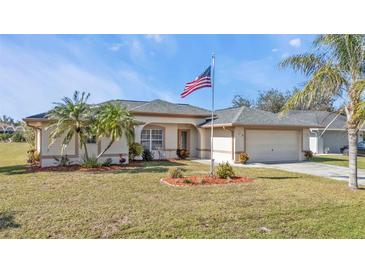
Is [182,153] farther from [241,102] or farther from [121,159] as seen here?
[241,102]

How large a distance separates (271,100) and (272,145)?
1496 inches

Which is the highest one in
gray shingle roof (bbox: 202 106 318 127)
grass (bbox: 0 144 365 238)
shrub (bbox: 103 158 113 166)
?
gray shingle roof (bbox: 202 106 318 127)

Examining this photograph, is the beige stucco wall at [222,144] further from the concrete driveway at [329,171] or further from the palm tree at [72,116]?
the palm tree at [72,116]

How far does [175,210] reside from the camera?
6699 mm

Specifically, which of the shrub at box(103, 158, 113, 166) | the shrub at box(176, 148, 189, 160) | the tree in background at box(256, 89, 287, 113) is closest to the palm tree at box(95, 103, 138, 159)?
the shrub at box(103, 158, 113, 166)

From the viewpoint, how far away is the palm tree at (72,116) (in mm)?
13594

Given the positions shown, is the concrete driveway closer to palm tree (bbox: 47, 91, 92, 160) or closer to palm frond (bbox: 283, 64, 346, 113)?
palm frond (bbox: 283, 64, 346, 113)

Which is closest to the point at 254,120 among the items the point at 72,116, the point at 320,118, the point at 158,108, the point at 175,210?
the point at 158,108

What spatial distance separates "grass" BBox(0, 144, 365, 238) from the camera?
17.4ft

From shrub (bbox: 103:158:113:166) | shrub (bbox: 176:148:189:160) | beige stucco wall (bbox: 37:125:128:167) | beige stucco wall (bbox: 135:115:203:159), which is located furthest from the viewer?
shrub (bbox: 176:148:189:160)

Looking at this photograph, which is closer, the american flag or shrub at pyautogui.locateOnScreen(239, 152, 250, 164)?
the american flag

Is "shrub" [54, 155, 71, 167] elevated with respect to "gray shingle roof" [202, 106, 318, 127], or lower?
lower

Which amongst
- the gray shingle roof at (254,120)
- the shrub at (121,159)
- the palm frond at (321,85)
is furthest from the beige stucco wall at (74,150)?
the palm frond at (321,85)

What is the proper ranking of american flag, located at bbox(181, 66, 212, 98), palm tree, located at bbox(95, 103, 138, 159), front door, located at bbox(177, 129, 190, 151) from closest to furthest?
american flag, located at bbox(181, 66, 212, 98) → palm tree, located at bbox(95, 103, 138, 159) → front door, located at bbox(177, 129, 190, 151)
